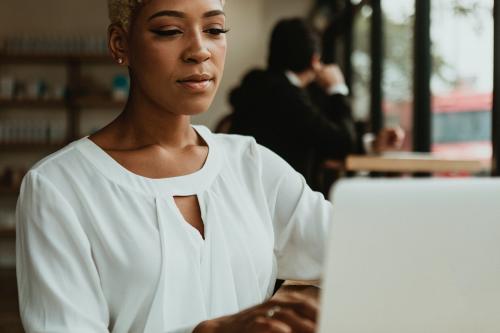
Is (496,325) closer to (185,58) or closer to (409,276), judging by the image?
(409,276)

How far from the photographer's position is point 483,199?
0.61 m

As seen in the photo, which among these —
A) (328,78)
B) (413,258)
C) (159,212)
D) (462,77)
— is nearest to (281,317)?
(413,258)

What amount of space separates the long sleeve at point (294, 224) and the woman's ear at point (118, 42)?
263 millimetres

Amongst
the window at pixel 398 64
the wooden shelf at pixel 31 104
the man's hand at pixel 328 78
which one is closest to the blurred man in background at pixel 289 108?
the man's hand at pixel 328 78

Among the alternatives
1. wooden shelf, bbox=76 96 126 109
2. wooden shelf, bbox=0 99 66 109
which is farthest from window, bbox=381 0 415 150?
wooden shelf, bbox=0 99 66 109

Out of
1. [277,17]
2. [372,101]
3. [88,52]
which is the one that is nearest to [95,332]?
[372,101]

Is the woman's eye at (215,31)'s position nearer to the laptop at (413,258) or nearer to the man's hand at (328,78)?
the laptop at (413,258)

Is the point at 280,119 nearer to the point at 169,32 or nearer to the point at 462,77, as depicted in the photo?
the point at 462,77

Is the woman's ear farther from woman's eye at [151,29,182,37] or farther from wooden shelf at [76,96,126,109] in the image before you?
wooden shelf at [76,96,126,109]

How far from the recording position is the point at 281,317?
2.53ft

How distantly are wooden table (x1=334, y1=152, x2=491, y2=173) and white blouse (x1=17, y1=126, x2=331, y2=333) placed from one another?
206 centimetres

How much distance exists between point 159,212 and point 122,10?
288 millimetres

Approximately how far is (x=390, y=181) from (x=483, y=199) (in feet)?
0.26

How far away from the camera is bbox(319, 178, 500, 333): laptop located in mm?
578
